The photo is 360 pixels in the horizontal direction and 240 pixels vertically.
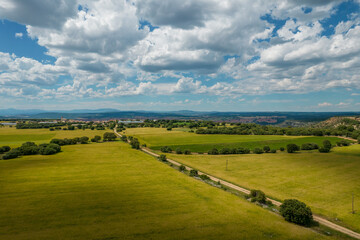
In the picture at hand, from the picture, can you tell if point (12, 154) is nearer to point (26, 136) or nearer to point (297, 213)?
point (26, 136)

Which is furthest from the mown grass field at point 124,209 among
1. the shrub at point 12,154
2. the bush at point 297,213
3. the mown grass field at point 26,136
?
the mown grass field at point 26,136

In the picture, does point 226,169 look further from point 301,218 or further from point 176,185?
point 301,218

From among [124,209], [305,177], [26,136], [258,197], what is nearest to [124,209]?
[124,209]

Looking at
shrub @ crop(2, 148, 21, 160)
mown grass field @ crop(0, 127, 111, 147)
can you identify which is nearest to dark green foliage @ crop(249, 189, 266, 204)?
shrub @ crop(2, 148, 21, 160)

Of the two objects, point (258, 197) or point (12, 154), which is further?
point (12, 154)

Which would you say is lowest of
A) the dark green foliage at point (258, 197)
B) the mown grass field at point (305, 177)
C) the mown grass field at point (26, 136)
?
the mown grass field at point (305, 177)

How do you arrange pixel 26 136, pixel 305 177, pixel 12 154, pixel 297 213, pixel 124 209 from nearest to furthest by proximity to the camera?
pixel 297 213
pixel 124 209
pixel 305 177
pixel 12 154
pixel 26 136

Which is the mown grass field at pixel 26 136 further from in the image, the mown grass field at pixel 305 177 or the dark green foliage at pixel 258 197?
the dark green foliage at pixel 258 197
